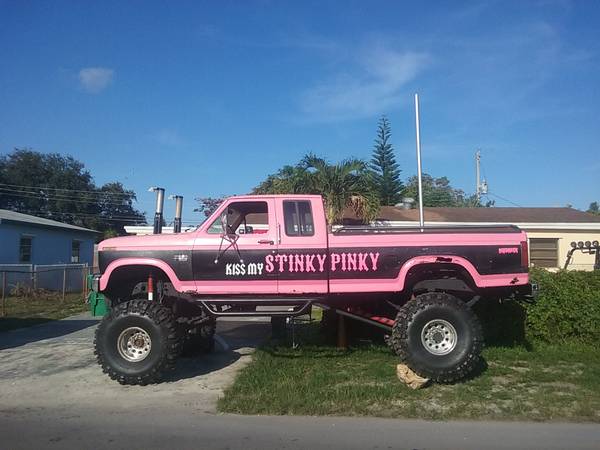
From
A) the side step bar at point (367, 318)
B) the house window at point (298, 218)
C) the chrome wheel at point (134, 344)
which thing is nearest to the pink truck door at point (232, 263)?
the house window at point (298, 218)

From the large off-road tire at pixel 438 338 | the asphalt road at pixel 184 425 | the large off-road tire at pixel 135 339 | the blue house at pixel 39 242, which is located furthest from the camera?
the blue house at pixel 39 242

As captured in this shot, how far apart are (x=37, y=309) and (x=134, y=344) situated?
33.9 ft

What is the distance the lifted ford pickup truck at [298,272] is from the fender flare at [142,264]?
0.01 m

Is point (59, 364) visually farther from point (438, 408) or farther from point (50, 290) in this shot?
point (50, 290)

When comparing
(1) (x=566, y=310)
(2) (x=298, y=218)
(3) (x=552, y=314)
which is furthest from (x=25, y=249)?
(1) (x=566, y=310)

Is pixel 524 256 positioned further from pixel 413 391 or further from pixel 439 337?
pixel 413 391

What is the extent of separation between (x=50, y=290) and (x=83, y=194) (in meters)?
37.8

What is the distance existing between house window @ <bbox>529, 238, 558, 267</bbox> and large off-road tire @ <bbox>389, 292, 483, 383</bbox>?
12226 mm

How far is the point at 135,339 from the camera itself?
289 inches

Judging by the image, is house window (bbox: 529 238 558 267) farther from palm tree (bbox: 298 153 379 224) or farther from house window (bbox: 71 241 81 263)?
house window (bbox: 71 241 81 263)

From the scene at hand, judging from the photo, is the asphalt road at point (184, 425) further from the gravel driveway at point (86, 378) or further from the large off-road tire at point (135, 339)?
the large off-road tire at point (135, 339)

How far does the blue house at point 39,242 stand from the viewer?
21.8m

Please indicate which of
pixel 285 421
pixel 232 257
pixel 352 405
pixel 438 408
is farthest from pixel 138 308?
pixel 438 408

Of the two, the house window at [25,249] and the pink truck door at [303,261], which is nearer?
the pink truck door at [303,261]
